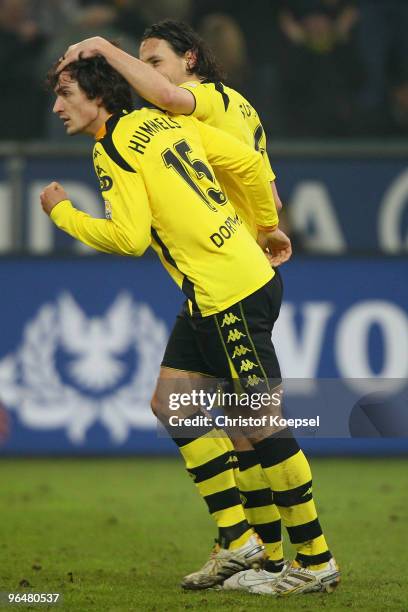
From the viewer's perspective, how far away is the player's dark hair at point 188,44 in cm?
539

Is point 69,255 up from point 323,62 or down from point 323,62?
down

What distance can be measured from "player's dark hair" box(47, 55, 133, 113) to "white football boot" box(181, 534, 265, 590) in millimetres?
1801

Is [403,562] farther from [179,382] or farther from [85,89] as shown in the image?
[85,89]

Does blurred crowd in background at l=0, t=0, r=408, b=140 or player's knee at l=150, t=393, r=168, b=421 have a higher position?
blurred crowd in background at l=0, t=0, r=408, b=140

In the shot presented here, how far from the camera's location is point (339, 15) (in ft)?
37.7

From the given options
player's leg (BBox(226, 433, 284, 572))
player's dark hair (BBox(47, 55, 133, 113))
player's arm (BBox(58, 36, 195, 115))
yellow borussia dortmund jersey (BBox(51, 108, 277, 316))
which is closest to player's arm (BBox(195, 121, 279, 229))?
yellow borussia dortmund jersey (BBox(51, 108, 277, 316))

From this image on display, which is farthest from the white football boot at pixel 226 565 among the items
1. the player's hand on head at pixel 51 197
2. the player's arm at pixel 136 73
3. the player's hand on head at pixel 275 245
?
the player's arm at pixel 136 73

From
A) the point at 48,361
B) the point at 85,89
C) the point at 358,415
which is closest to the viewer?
the point at 85,89

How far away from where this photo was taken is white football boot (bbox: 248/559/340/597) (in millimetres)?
5074

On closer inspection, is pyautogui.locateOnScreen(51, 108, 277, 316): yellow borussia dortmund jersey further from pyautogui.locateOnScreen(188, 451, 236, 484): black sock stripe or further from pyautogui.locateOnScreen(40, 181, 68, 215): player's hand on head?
pyautogui.locateOnScreen(188, 451, 236, 484): black sock stripe

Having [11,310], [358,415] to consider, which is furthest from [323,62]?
[358,415]

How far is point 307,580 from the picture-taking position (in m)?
5.07

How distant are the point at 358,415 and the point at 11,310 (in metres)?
4.04

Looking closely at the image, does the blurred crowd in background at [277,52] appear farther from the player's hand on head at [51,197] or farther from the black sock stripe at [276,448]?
the black sock stripe at [276,448]
